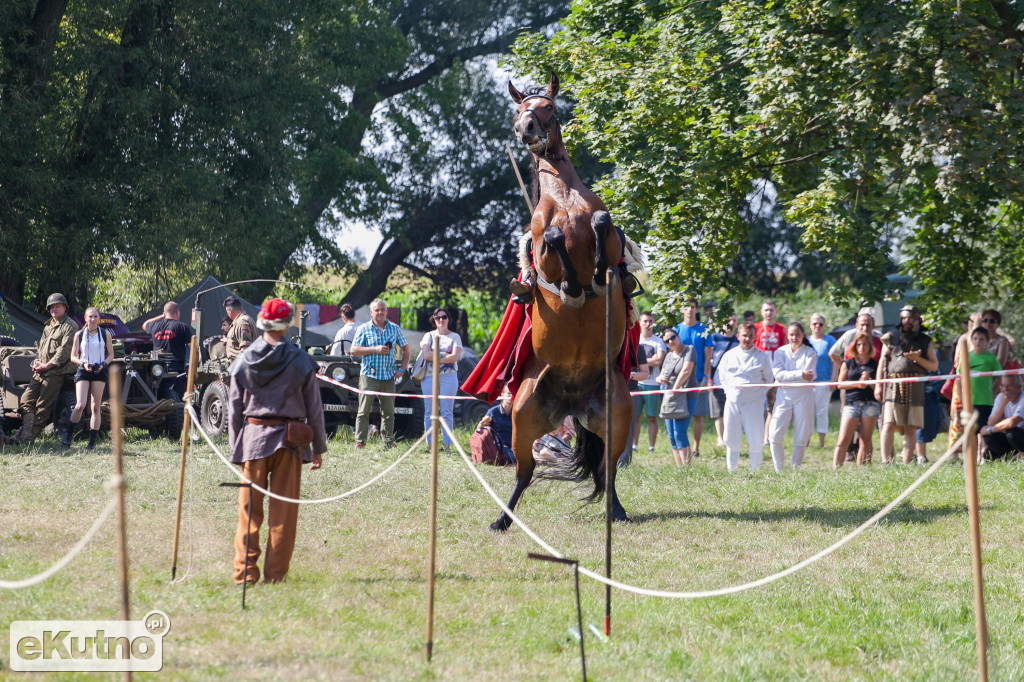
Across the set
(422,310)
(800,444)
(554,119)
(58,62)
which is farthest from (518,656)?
(422,310)

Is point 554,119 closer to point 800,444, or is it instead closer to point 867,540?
point 867,540

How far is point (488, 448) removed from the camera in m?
12.5

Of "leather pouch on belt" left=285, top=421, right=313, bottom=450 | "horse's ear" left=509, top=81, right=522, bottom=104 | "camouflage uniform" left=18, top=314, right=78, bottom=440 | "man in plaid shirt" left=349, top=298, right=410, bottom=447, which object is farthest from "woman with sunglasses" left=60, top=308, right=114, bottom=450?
"leather pouch on belt" left=285, top=421, right=313, bottom=450

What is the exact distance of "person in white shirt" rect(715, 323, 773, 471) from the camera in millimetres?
11688

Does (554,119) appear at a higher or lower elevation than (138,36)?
lower

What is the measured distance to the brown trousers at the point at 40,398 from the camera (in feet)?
43.7

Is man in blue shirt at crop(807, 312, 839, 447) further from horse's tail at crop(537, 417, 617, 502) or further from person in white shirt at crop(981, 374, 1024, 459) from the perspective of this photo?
horse's tail at crop(537, 417, 617, 502)

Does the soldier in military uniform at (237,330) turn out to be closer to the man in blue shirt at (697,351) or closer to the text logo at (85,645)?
the man in blue shirt at (697,351)

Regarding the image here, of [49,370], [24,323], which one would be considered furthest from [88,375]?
[24,323]

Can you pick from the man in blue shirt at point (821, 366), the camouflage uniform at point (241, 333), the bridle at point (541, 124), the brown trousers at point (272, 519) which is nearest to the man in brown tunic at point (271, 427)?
the brown trousers at point (272, 519)

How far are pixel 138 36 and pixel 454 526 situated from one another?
14.9 m

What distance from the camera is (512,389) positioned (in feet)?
28.4

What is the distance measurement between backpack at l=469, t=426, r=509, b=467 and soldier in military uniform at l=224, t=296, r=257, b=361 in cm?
309

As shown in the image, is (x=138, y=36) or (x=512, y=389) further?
(x=138, y=36)
